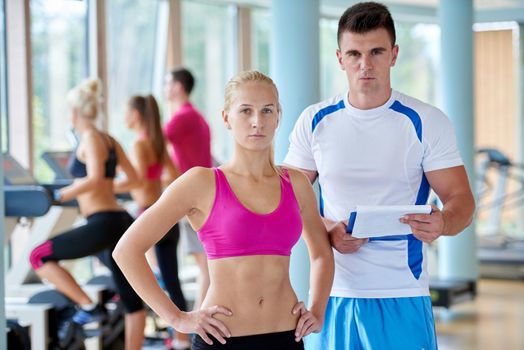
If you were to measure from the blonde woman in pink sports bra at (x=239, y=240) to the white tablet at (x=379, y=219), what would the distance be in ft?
0.48

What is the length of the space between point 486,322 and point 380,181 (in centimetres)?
470

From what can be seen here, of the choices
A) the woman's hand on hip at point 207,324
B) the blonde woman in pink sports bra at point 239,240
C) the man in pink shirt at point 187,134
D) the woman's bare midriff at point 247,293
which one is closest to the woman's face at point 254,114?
the blonde woman in pink sports bra at point 239,240

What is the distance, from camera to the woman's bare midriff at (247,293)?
2.10m

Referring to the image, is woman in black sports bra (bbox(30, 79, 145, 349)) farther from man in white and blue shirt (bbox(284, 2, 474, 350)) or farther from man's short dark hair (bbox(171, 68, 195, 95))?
man in white and blue shirt (bbox(284, 2, 474, 350))

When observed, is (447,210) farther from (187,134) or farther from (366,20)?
(187,134)

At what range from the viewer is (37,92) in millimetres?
6898

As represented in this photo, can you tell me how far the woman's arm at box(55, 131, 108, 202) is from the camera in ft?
14.8

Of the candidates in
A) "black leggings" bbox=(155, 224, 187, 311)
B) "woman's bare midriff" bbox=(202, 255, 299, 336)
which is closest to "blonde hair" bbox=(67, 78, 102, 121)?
"black leggings" bbox=(155, 224, 187, 311)

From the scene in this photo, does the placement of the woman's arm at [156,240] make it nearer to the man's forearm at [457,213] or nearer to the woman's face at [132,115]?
the man's forearm at [457,213]

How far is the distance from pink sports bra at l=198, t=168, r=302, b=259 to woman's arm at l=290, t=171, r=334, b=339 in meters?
0.13

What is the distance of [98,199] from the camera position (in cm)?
465

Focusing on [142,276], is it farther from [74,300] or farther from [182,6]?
[182,6]

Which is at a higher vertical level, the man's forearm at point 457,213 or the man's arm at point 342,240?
the man's forearm at point 457,213

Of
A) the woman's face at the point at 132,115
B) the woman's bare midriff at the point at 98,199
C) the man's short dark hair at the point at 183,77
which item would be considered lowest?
the woman's bare midriff at the point at 98,199
